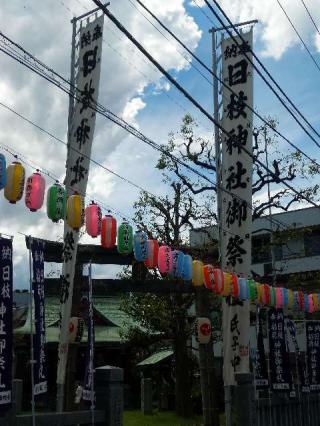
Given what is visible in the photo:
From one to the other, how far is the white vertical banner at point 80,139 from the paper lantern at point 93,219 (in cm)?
276

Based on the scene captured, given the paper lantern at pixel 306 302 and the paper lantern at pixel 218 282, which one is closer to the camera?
the paper lantern at pixel 218 282

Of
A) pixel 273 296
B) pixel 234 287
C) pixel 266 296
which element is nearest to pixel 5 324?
pixel 234 287

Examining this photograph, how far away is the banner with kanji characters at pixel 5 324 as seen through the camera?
6832 millimetres

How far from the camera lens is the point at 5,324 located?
7.21 metres

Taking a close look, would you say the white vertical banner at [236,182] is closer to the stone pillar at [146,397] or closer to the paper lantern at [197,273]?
the paper lantern at [197,273]

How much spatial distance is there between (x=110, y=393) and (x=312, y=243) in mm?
29211

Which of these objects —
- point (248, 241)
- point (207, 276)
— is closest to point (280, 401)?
point (207, 276)

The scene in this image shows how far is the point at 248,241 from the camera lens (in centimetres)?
1641

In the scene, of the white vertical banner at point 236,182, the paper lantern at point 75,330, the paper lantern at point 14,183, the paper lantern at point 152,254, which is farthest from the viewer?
the white vertical banner at point 236,182

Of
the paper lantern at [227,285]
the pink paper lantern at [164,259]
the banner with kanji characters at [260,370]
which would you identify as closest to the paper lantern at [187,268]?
the pink paper lantern at [164,259]

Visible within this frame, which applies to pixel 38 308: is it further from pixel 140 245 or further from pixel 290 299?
pixel 290 299

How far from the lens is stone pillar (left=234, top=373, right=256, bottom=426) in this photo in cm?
1099

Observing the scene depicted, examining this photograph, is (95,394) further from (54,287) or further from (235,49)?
(235,49)

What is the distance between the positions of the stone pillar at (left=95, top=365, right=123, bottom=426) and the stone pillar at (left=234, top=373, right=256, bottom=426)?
3182 millimetres
